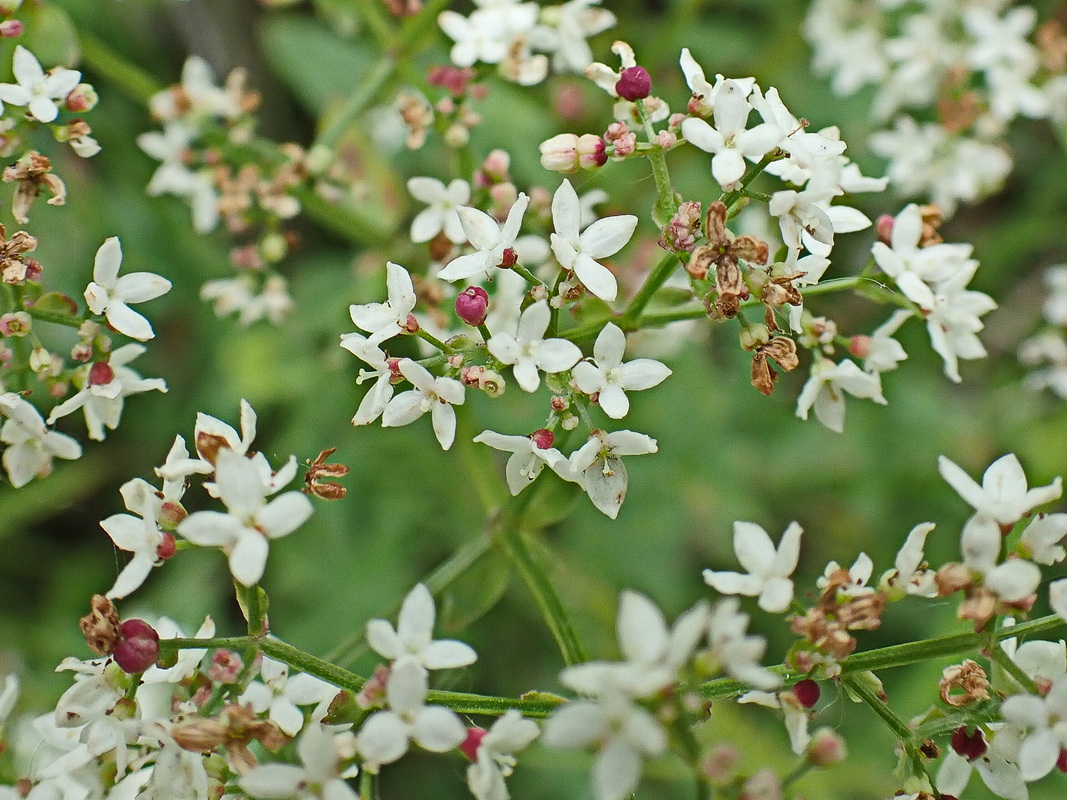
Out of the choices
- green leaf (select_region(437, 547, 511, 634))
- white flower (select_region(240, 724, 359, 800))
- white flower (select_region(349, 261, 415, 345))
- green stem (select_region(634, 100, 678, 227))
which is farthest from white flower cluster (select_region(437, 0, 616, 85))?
white flower (select_region(240, 724, 359, 800))

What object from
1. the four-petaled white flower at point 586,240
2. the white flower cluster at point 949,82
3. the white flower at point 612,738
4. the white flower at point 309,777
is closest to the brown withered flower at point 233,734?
the white flower at point 309,777

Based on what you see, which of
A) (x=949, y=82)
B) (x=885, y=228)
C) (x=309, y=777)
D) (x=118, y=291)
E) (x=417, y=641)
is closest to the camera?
(x=309, y=777)

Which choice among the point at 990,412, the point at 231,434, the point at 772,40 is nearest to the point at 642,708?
the point at 231,434

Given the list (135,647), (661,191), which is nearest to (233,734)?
(135,647)

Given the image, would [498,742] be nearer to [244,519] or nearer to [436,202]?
[244,519]

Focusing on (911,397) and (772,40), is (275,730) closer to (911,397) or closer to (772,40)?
(911,397)

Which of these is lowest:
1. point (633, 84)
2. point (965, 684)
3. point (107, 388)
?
point (107, 388)

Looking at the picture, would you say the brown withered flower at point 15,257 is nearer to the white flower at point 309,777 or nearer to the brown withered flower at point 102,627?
the brown withered flower at point 102,627
